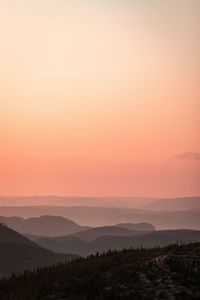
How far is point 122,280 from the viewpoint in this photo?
2216 centimetres

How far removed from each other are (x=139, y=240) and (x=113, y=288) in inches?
5954

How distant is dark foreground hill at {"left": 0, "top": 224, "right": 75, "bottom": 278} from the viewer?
280 ft

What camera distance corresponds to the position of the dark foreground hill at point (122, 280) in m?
20.5

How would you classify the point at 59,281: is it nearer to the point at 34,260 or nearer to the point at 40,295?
the point at 40,295

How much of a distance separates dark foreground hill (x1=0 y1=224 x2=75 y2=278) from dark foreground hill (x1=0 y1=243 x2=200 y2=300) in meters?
56.1

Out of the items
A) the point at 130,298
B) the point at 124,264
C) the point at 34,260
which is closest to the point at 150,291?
the point at 130,298

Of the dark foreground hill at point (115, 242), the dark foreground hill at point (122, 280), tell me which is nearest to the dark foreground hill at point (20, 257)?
the dark foreground hill at point (122, 280)

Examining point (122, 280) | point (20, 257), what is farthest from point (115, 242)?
point (122, 280)

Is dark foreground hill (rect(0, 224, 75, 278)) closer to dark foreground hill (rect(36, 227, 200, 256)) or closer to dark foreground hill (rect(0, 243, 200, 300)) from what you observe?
dark foreground hill (rect(0, 243, 200, 300))

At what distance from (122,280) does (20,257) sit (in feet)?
244

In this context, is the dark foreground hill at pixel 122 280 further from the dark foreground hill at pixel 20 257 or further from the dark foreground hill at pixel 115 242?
the dark foreground hill at pixel 115 242

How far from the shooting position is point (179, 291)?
20016 mm

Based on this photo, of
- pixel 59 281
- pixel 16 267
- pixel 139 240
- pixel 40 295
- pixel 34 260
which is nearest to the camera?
pixel 40 295

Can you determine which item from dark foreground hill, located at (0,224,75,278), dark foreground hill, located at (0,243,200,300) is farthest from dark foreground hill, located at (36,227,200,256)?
dark foreground hill, located at (0,243,200,300)
